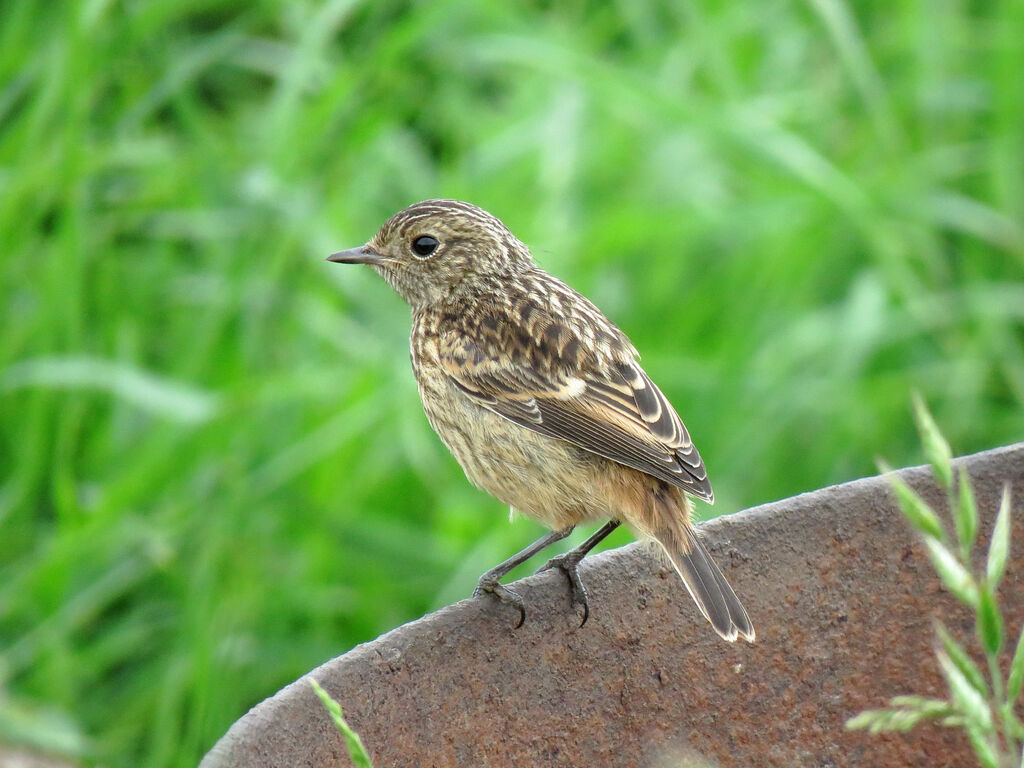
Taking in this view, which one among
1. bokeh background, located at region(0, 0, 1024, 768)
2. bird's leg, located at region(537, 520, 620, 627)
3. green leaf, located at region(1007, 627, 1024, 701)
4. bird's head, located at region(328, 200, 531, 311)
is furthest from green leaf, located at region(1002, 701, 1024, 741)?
bokeh background, located at region(0, 0, 1024, 768)

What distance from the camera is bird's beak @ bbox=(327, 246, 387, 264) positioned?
348 centimetres

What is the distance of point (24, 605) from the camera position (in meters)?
4.11

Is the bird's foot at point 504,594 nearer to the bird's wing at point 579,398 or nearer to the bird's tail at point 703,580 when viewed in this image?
the bird's tail at point 703,580

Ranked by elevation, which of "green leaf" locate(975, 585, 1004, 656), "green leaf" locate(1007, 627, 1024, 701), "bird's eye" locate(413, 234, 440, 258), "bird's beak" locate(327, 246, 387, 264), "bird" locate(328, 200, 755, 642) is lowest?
"bird" locate(328, 200, 755, 642)

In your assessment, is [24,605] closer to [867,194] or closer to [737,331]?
[737,331]

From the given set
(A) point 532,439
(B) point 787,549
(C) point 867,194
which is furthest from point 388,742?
(C) point 867,194

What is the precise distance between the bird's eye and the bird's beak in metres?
0.08

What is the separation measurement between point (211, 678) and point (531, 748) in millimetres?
2204

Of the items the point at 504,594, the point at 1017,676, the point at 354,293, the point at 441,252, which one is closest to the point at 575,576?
the point at 504,594

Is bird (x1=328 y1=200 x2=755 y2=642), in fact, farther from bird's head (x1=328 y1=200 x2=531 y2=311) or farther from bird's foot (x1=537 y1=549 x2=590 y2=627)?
bird's foot (x1=537 y1=549 x2=590 y2=627)

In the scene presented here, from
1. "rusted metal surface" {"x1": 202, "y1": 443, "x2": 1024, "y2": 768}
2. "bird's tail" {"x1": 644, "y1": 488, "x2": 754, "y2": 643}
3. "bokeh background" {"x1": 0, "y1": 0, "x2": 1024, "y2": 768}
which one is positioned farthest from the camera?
"bokeh background" {"x1": 0, "y1": 0, "x2": 1024, "y2": 768}

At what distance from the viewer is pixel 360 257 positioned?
138 inches

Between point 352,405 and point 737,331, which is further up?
point 352,405

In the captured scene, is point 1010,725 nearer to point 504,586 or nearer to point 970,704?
point 970,704
